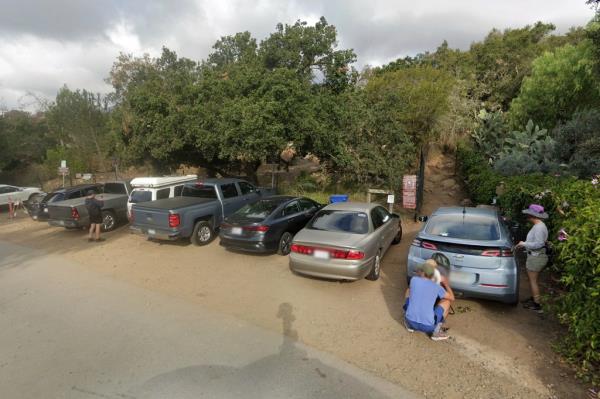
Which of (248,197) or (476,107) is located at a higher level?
(476,107)

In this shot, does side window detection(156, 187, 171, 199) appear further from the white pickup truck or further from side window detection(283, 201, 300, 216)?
the white pickup truck

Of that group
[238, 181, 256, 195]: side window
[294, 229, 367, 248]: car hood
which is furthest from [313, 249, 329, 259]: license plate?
[238, 181, 256, 195]: side window

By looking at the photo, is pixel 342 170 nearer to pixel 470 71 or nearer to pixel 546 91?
pixel 546 91

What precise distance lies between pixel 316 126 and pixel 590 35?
305 inches

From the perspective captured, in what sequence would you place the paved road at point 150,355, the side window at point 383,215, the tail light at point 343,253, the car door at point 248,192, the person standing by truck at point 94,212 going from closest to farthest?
the paved road at point 150,355, the tail light at point 343,253, the side window at point 383,215, the person standing by truck at point 94,212, the car door at point 248,192

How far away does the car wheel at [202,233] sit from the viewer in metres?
8.59

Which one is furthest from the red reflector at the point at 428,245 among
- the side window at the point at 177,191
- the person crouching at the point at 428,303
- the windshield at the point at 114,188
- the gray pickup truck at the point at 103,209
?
the windshield at the point at 114,188

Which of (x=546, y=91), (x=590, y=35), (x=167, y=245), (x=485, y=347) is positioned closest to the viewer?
(x=485, y=347)

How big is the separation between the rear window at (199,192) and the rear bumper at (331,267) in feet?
15.0

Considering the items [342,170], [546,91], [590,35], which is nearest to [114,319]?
[342,170]

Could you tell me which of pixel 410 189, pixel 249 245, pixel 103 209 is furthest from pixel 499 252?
pixel 103 209

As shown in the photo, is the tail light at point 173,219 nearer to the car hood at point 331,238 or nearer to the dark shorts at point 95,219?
the dark shorts at point 95,219

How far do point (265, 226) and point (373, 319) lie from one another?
3.32 metres

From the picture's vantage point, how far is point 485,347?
404cm
